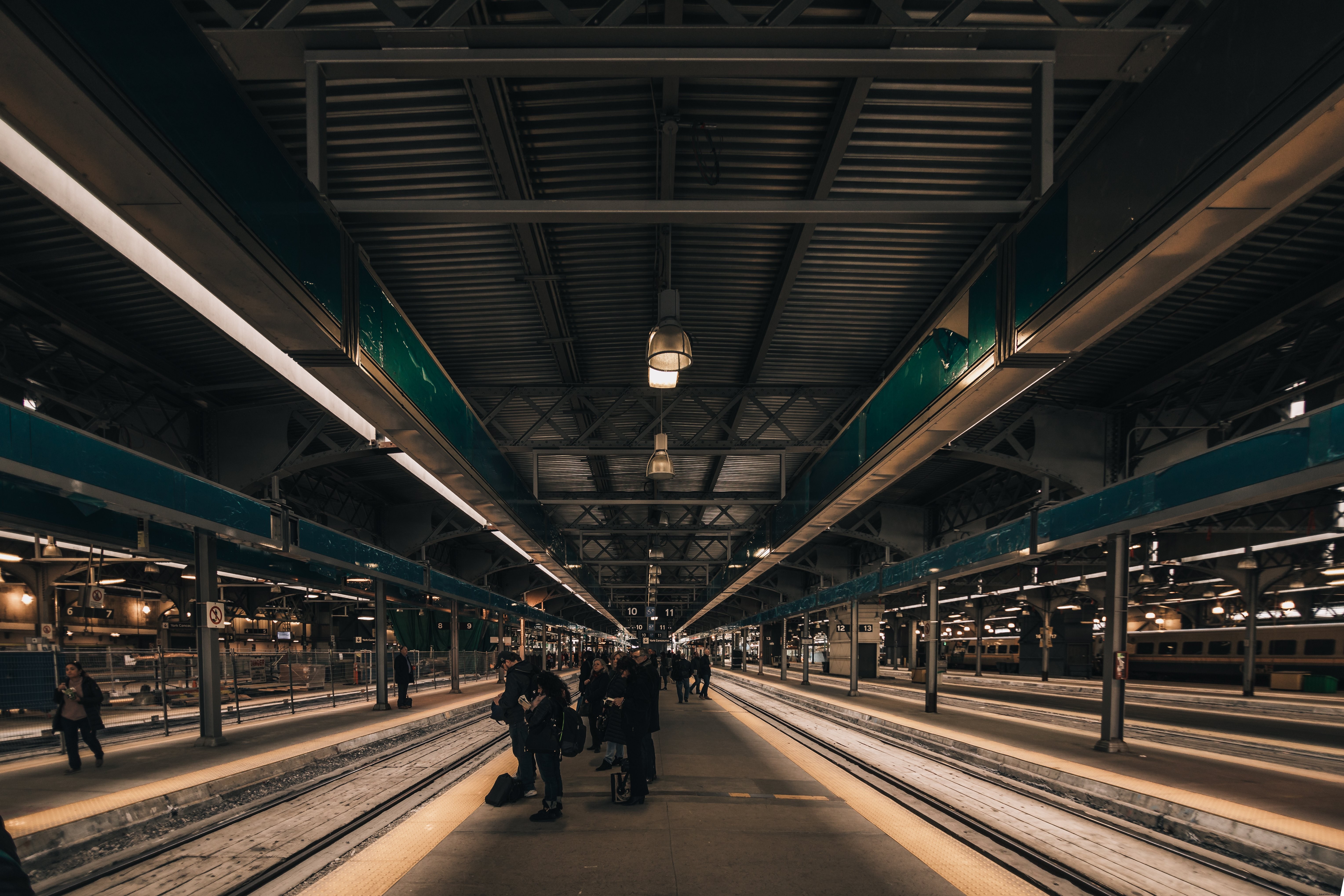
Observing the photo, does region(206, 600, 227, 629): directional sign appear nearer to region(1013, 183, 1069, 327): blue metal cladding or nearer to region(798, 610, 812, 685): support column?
region(1013, 183, 1069, 327): blue metal cladding

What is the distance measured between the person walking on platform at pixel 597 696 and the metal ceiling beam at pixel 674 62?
9.11 m

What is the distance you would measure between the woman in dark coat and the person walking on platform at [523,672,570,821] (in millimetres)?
938

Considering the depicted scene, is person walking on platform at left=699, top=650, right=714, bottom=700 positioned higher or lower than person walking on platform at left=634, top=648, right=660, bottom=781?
lower

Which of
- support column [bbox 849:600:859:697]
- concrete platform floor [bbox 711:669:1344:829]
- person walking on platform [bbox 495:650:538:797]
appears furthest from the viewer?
support column [bbox 849:600:859:697]

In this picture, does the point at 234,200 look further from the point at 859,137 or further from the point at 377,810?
the point at 377,810

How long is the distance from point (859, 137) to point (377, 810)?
8958 millimetres

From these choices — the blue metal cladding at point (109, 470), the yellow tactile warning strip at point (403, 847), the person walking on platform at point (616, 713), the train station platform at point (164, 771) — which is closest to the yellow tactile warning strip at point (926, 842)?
the person walking on platform at point (616, 713)

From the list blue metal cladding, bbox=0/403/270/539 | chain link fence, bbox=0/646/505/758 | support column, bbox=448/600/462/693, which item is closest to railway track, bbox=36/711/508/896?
blue metal cladding, bbox=0/403/270/539

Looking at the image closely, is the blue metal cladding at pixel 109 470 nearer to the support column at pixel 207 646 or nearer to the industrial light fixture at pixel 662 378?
the support column at pixel 207 646

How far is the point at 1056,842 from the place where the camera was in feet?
25.6

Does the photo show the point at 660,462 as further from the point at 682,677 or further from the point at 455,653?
the point at 455,653

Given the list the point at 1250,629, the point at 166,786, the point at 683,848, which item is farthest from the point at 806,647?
the point at 683,848

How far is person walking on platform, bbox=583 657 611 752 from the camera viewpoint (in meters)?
12.6

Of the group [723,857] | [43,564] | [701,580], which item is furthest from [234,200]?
[701,580]
